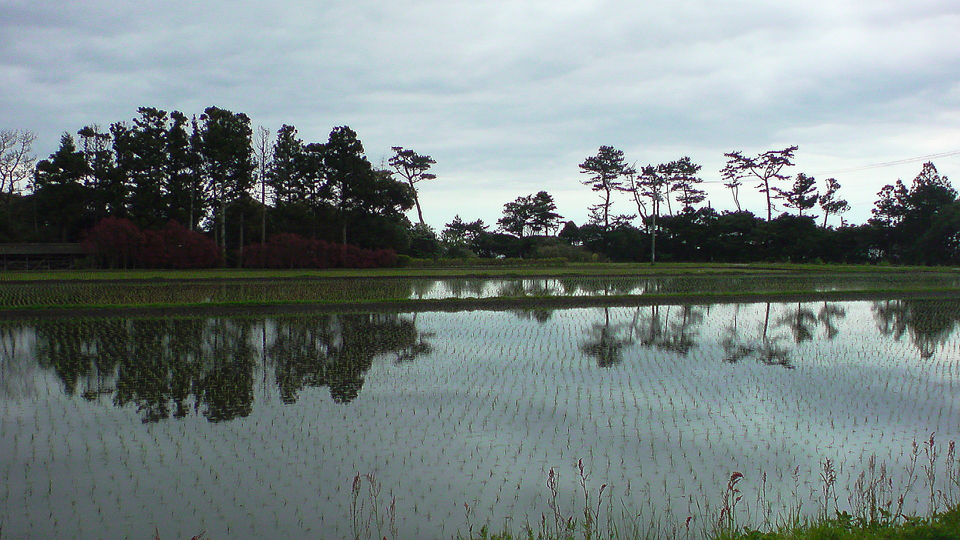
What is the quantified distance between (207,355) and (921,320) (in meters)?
15.8

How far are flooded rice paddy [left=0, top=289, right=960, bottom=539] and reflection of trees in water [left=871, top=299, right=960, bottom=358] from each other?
0.82ft

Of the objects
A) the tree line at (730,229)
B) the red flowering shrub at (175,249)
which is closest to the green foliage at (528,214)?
the tree line at (730,229)

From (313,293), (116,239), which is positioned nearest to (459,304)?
(313,293)

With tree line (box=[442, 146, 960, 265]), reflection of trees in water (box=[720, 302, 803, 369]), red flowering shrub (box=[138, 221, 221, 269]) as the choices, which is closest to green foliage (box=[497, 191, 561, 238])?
tree line (box=[442, 146, 960, 265])

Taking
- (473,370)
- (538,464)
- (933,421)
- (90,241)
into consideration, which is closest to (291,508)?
(538,464)

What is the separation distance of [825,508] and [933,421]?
326cm

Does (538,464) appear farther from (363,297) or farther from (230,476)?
(363,297)

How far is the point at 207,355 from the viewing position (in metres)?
10.6

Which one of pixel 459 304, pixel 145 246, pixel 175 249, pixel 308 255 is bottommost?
pixel 459 304

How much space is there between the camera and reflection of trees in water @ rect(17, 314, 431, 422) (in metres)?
7.94

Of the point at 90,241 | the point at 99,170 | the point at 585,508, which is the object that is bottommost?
the point at 585,508

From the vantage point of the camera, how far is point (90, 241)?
36.4 meters

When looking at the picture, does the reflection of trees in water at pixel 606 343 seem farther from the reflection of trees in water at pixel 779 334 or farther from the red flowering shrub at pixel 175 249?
the red flowering shrub at pixel 175 249

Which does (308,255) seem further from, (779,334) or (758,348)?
(758,348)
